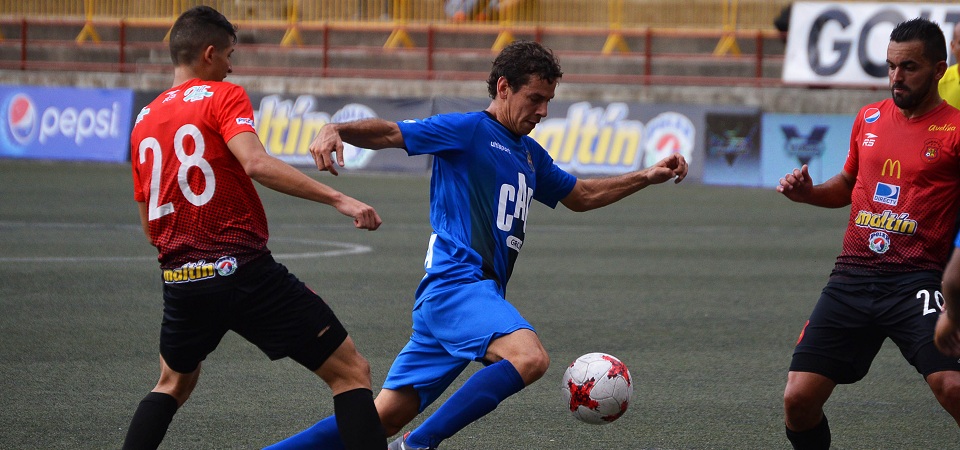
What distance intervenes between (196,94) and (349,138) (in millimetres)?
665

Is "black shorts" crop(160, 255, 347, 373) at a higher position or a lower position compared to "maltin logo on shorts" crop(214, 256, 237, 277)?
lower

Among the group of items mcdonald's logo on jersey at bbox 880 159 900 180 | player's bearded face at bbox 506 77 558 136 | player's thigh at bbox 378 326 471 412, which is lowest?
player's thigh at bbox 378 326 471 412

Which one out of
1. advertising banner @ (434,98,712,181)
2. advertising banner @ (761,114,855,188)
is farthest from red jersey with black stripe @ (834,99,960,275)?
advertising banner @ (434,98,712,181)

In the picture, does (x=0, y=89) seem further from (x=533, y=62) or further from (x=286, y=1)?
(x=533, y=62)

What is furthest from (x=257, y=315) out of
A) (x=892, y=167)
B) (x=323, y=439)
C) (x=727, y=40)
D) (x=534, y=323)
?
(x=727, y=40)

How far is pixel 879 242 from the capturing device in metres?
5.23

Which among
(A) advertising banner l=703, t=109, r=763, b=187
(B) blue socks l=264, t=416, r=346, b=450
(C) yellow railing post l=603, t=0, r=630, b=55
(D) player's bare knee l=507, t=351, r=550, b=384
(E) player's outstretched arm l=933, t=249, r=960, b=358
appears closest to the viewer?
(E) player's outstretched arm l=933, t=249, r=960, b=358

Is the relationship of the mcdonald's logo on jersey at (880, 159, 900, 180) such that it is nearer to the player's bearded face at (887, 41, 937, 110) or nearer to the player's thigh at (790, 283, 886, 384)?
the player's bearded face at (887, 41, 937, 110)

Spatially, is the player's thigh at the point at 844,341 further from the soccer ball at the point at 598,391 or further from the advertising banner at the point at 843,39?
the advertising banner at the point at 843,39

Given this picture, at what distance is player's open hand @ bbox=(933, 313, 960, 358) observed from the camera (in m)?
3.93

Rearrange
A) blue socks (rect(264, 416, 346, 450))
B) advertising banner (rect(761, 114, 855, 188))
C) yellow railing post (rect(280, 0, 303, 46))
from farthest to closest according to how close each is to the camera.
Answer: yellow railing post (rect(280, 0, 303, 46)) < advertising banner (rect(761, 114, 855, 188)) < blue socks (rect(264, 416, 346, 450))

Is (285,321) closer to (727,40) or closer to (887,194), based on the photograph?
(887,194)

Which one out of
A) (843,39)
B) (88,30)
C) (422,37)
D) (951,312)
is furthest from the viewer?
(88,30)

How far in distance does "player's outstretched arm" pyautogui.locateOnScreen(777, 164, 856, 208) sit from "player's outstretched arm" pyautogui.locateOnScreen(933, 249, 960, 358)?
5.00ft
